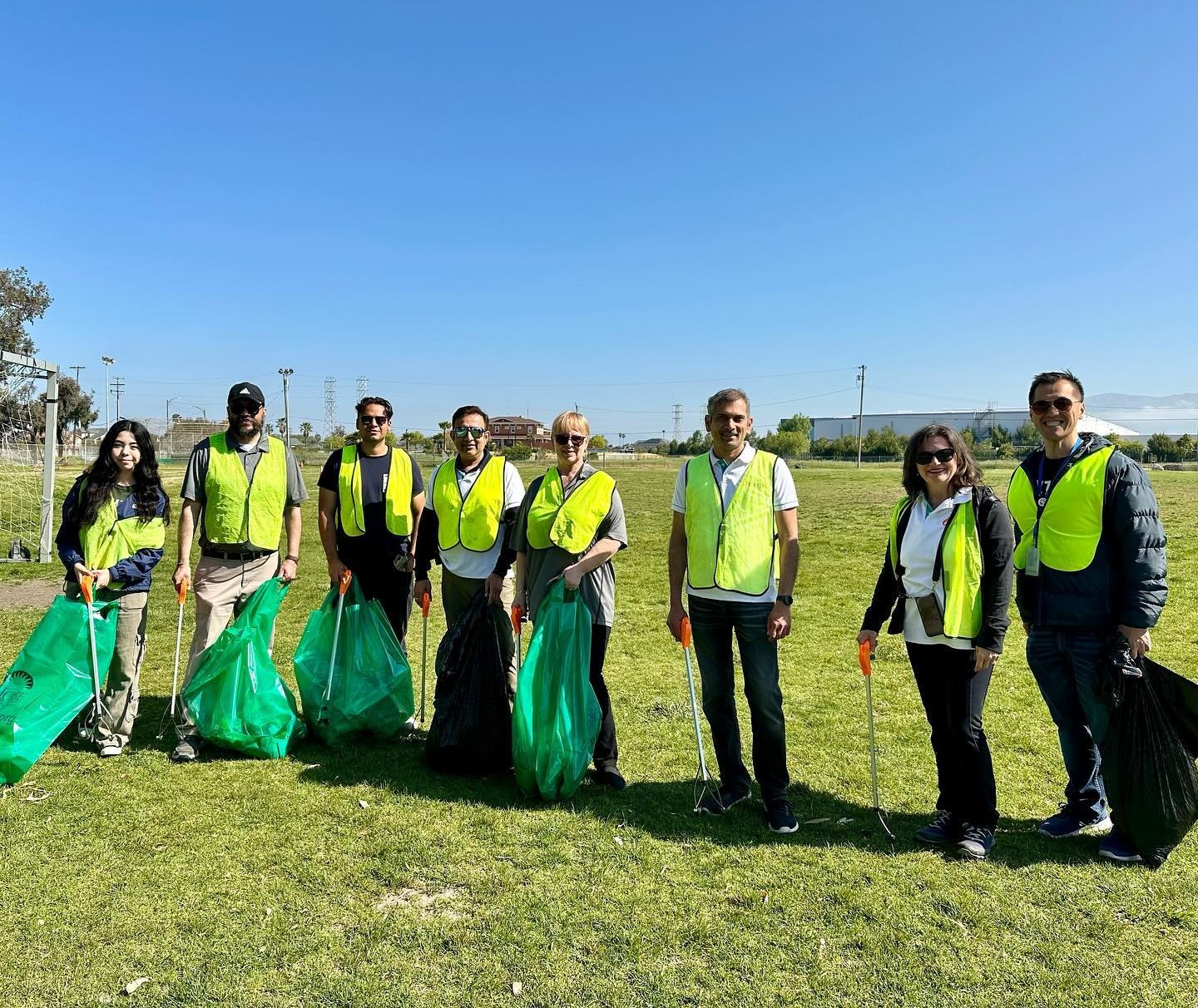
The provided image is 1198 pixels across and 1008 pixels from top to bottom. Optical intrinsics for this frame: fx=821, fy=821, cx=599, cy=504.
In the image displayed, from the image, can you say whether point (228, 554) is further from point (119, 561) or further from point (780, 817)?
point (780, 817)

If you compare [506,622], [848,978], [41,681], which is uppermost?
[506,622]

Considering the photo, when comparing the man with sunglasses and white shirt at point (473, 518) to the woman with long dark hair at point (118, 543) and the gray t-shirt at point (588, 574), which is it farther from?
the woman with long dark hair at point (118, 543)

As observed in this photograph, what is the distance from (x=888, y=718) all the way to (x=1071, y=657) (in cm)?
188

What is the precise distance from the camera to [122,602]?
13.7 ft

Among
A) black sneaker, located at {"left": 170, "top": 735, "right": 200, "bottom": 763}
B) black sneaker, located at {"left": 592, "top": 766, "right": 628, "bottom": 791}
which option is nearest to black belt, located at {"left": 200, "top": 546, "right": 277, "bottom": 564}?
black sneaker, located at {"left": 170, "top": 735, "right": 200, "bottom": 763}

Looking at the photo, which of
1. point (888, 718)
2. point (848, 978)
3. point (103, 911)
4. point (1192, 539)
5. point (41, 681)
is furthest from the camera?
point (1192, 539)

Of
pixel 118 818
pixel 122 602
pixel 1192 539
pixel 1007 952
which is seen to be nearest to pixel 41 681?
pixel 122 602

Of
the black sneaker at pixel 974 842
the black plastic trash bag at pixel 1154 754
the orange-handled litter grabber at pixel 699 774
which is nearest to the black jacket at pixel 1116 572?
the black plastic trash bag at pixel 1154 754

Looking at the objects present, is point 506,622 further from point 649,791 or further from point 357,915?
point 357,915

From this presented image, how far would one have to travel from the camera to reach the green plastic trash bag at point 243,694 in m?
4.05

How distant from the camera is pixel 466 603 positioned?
4.23 m

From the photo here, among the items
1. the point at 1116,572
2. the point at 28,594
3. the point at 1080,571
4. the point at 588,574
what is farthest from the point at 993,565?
the point at 28,594

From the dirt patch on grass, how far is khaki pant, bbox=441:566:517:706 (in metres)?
5.55

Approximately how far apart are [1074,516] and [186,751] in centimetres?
417
